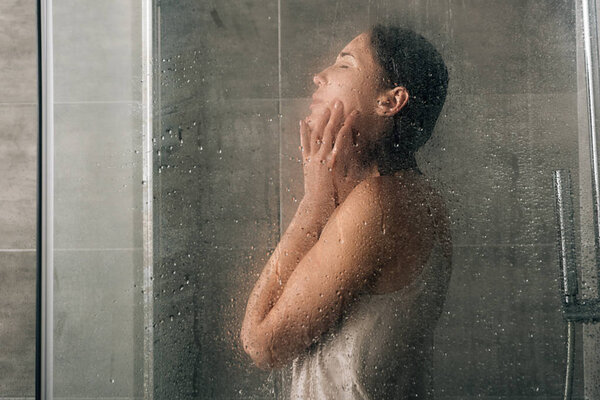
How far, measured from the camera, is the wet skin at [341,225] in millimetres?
604

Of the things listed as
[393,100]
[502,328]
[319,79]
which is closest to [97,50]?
[319,79]

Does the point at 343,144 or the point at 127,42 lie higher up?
the point at 127,42

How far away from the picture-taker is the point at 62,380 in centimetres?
67

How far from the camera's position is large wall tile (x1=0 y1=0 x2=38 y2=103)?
1061 mm

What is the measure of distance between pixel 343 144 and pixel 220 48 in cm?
Result: 22

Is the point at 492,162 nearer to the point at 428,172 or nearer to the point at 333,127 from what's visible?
the point at 428,172

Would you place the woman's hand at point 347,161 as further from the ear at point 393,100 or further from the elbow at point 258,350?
the elbow at point 258,350

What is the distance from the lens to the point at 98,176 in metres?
0.66

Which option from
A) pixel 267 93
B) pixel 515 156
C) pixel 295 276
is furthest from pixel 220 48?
pixel 515 156

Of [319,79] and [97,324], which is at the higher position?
[319,79]

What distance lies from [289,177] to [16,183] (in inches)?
30.5

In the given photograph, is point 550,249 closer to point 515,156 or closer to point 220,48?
point 515,156

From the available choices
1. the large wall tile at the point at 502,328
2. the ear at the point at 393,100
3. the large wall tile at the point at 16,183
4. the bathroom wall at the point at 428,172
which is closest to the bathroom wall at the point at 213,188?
the bathroom wall at the point at 428,172

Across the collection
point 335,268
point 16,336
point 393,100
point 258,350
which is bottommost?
point 16,336
